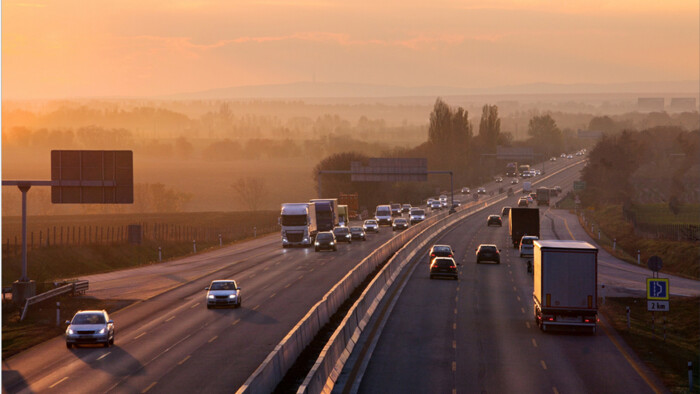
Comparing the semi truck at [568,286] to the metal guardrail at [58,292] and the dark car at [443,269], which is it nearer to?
the dark car at [443,269]

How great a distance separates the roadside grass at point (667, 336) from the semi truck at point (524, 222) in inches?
904

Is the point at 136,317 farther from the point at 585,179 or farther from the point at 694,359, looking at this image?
the point at 585,179

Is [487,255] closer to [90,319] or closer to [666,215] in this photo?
[90,319]

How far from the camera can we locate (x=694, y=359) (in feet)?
106

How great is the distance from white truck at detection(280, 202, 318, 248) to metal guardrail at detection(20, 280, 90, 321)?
27.0 m

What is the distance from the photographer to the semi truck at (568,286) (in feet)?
107

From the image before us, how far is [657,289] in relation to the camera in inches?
1259

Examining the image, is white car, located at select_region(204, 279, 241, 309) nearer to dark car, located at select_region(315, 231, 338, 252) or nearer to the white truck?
dark car, located at select_region(315, 231, 338, 252)

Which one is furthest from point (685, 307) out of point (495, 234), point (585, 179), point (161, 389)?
point (585, 179)

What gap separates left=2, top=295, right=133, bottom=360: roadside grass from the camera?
34344mm

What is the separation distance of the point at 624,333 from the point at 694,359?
9.74ft

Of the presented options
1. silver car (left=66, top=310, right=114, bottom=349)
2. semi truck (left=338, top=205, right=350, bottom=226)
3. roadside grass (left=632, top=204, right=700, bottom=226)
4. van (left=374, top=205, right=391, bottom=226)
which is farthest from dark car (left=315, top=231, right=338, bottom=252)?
roadside grass (left=632, top=204, right=700, bottom=226)

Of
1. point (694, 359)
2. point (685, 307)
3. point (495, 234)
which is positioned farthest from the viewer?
point (495, 234)

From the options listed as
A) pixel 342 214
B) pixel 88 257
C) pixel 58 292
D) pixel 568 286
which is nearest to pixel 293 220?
pixel 88 257
